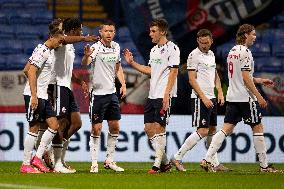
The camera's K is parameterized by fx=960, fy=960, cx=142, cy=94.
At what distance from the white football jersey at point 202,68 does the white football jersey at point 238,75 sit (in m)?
0.31

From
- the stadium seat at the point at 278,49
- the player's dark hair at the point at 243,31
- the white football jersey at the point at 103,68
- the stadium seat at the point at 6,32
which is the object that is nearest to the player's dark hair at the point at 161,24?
the white football jersey at the point at 103,68

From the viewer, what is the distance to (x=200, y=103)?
11023 millimetres

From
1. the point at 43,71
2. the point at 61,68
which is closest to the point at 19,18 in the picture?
the point at 61,68

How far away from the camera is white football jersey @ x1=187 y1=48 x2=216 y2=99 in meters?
11.1

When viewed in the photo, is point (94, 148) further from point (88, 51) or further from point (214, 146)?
point (214, 146)

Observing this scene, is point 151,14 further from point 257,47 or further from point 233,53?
point 233,53

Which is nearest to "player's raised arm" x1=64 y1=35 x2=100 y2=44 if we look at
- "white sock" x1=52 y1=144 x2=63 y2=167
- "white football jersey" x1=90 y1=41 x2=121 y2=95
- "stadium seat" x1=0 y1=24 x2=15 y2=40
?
"white football jersey" x1=90 y1=41 x2=121 y2=95

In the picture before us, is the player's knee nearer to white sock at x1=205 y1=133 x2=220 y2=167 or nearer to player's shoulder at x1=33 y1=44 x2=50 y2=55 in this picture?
white sock at x1=205 y1=133 x2=220 y2=167

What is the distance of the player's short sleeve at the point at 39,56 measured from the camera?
1034cm

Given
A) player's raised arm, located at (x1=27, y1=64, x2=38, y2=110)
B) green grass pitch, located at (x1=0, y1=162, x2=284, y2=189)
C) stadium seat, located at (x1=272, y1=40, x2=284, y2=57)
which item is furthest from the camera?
stadium seat, located at (x1=272, y1=40, x2=284, y2=57)

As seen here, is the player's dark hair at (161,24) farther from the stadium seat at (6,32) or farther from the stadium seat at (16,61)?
the stadium seat at (6,32)

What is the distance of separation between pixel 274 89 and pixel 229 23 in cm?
210

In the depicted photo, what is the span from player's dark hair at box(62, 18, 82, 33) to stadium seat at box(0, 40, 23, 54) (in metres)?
6.45

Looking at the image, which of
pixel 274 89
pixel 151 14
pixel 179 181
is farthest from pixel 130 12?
pixel 179 181
